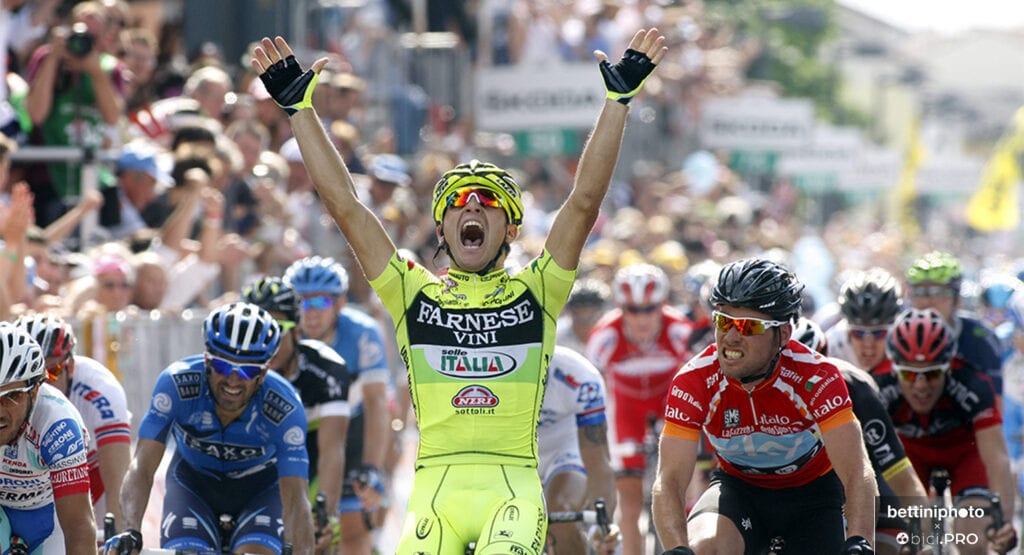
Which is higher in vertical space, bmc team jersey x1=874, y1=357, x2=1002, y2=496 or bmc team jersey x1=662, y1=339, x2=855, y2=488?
bmc team jersey x1=662, y1=339, x2=855, y2=488

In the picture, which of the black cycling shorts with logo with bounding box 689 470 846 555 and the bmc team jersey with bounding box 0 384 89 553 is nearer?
the bmc team jersey with bounding box 0 384 89 553

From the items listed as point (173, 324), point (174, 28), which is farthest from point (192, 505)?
point (174, 28)

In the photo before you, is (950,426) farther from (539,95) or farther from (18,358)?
(539,95)

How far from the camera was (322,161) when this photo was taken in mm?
6781

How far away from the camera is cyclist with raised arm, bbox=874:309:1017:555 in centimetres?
900

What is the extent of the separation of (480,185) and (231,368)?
1.88 meters

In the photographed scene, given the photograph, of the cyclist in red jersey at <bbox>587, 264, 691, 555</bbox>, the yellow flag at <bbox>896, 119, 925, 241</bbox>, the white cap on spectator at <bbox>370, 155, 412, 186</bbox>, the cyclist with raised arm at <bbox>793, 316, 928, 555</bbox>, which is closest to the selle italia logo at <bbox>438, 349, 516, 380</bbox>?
the cyclist with raised arm at <bbox>793, 316, 928, 555</bbox>

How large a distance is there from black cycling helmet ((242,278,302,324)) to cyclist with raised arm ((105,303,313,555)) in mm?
905

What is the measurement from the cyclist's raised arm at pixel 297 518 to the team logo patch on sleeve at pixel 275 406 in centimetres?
35

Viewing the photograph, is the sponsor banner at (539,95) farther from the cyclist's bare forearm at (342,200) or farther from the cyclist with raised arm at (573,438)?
the cyclist's bare forearm at (342,200)

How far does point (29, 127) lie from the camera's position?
485 inches

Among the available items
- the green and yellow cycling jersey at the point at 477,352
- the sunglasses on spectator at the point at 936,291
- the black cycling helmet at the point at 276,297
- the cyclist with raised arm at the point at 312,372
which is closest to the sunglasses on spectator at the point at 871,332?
the sunglasses on spectator at the point at 936,291

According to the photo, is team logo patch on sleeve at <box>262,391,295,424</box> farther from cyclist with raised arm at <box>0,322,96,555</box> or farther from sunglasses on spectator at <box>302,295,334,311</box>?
sunglasses on spectator at <box>302,295,334,311</box>

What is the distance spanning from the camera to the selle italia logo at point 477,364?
6.55m
